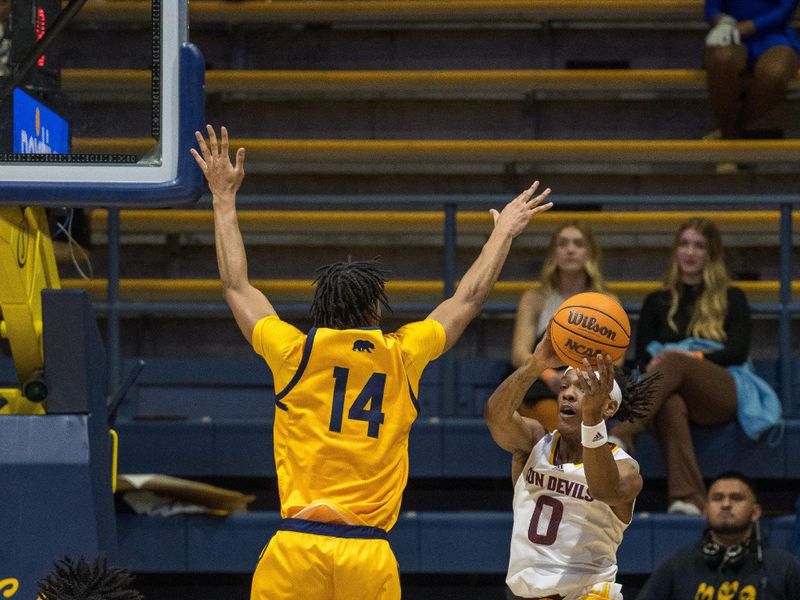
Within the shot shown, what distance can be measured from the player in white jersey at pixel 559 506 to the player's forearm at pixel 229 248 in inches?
39.7

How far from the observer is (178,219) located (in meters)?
8.47

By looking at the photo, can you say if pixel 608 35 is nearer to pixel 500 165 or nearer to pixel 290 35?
pixel 500 165

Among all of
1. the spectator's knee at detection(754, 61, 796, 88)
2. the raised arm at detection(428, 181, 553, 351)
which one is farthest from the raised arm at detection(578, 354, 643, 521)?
the spectator's knee at detection(754, 61, 796, 88)

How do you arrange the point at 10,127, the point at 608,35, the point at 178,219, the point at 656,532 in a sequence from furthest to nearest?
1. the point at 608,35
2. the point at 178,219
3. the point at 656,532
4. the point at 10,127

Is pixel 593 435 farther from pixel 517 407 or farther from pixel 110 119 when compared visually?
pixel 110 119

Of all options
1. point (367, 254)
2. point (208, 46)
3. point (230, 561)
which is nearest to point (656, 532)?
Result: point (230, 561)

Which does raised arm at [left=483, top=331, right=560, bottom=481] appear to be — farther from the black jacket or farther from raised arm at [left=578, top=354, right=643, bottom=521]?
the black jacket

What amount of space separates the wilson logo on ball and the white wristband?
1.55 ft

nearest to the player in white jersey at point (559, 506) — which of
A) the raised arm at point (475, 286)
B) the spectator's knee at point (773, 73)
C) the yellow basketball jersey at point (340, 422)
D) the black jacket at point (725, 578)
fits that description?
the raised arm at point (475, 286)

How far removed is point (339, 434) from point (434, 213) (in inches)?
182

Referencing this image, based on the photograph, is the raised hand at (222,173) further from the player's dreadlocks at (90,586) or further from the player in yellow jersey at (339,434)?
the player's dreadlocks at (90,586)

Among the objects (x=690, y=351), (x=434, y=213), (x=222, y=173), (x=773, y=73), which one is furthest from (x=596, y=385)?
(x=773, y=73)

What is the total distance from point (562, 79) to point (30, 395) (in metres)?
Result: 4.53

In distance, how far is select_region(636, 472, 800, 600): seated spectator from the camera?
242 inches
